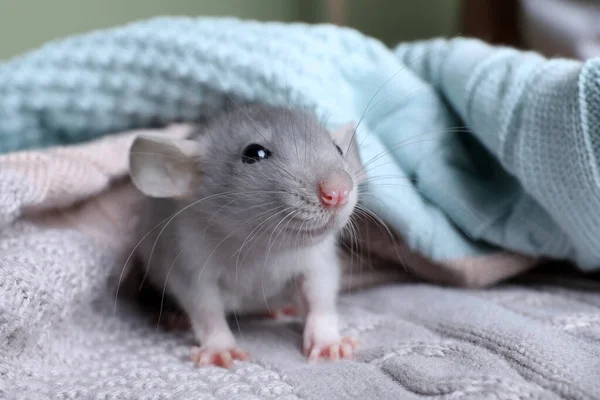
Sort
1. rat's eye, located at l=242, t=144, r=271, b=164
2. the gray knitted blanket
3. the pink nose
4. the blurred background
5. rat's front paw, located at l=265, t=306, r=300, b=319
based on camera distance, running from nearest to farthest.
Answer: the gray knitted blanket, the pink nose, rat's eye, located at l=242, t=144, r=271, b=164, rat's front paw, located at l=265, t=306, r=300, b=319, the blurred background

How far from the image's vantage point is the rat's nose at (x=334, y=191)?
3.27 ft

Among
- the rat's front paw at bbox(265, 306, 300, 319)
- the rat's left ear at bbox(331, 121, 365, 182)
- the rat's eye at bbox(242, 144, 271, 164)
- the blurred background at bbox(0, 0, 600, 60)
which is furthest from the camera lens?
the blurred background at bbox(0, 0, 600, 60)

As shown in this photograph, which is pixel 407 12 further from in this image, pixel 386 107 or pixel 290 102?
pixel 290 102

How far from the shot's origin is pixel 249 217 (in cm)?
109

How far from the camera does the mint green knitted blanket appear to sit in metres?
1.31

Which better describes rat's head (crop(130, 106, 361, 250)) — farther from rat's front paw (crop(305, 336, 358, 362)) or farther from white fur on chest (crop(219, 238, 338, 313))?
rat's front paw (crop(305, 336, 358, 362))

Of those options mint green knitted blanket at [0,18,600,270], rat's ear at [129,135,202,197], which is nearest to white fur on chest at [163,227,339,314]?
rat's ear at [129,135,202,197]

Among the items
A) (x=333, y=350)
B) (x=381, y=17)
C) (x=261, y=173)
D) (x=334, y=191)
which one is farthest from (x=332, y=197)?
(x=381, y=17)

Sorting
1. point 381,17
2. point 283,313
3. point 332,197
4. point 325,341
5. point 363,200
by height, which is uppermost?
point 381,17

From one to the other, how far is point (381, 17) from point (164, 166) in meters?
1.86

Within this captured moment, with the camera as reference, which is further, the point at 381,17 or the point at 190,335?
the point at 381,17

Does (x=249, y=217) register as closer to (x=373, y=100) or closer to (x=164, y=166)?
(x=164, y=166)

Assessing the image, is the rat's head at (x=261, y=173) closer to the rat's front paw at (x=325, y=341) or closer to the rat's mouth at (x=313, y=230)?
the rat's mouth at (x=313, y=230)

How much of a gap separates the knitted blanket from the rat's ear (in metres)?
0.18
